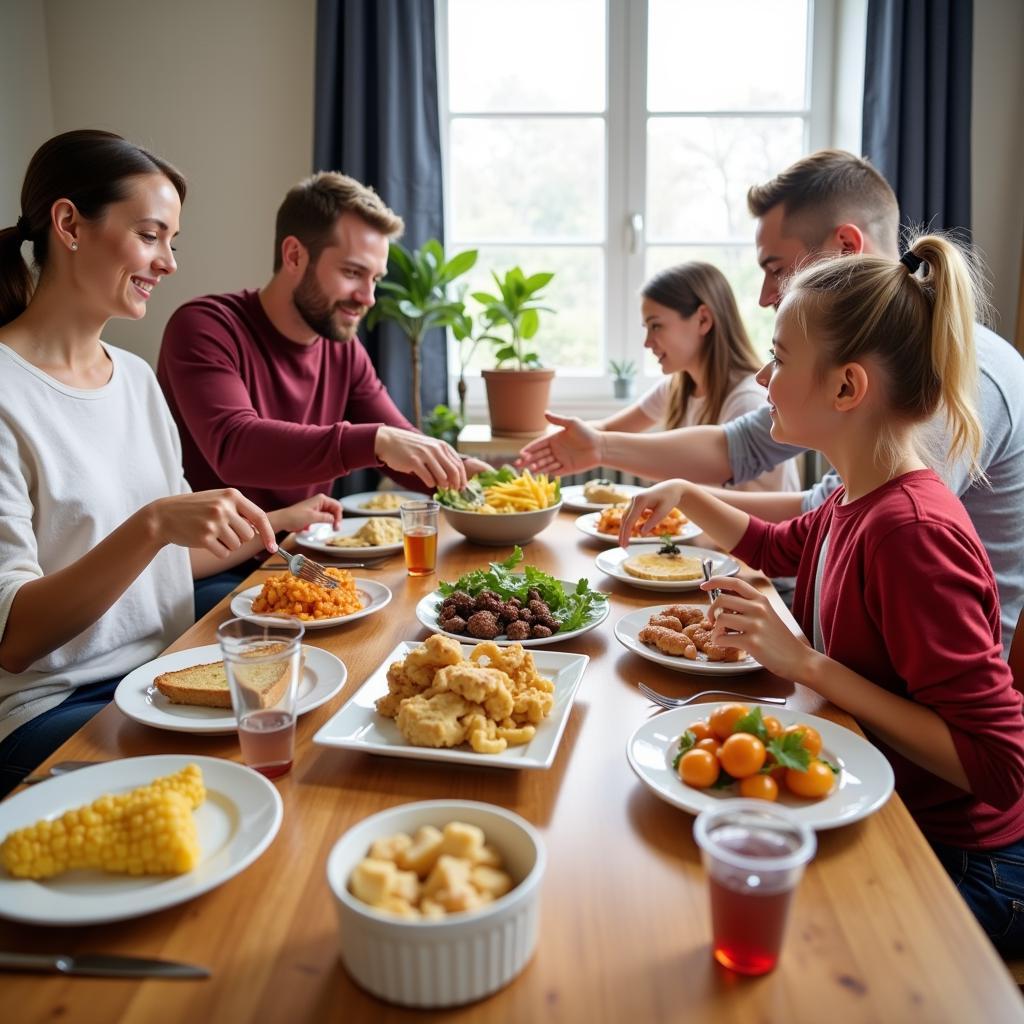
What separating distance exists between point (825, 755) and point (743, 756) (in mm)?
141

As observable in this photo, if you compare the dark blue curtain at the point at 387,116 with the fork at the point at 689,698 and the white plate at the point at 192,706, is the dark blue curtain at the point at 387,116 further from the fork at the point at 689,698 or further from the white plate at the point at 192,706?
the fork at the point at 689,698

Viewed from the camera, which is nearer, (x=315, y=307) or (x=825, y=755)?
(x=825, y=755)

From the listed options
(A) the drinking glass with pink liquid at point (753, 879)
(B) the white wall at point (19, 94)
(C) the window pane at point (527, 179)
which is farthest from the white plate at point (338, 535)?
(C) the window pane at point (527, 179)

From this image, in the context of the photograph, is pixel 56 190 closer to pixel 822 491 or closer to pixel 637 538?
pixel 637 538

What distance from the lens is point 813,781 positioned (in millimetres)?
982

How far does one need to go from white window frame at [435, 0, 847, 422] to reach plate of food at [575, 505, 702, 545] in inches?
84.3

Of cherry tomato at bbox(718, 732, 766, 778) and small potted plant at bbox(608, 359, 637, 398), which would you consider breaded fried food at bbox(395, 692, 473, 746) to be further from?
small potted plant at bbox(608, 359, 637, 398)

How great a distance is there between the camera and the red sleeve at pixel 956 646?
45.6 inches

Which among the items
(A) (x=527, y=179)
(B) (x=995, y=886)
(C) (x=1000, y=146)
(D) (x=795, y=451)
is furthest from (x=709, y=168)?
(B) (x=995, y=886)

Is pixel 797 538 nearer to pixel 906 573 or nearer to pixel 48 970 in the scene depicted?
pixel 906 573

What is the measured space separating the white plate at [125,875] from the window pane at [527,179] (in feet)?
12.1

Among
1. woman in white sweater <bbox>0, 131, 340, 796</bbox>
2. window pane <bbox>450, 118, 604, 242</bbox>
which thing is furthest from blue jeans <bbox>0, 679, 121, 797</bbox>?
window pane <bbox>450, 118, 604, 242</bbox>

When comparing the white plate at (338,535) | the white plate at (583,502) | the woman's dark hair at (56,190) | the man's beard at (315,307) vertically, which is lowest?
the white plate at (583,502)

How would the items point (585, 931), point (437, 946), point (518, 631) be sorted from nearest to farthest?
1. point (437, 946)
2. point (585, 931)
3. point (518, 631)
